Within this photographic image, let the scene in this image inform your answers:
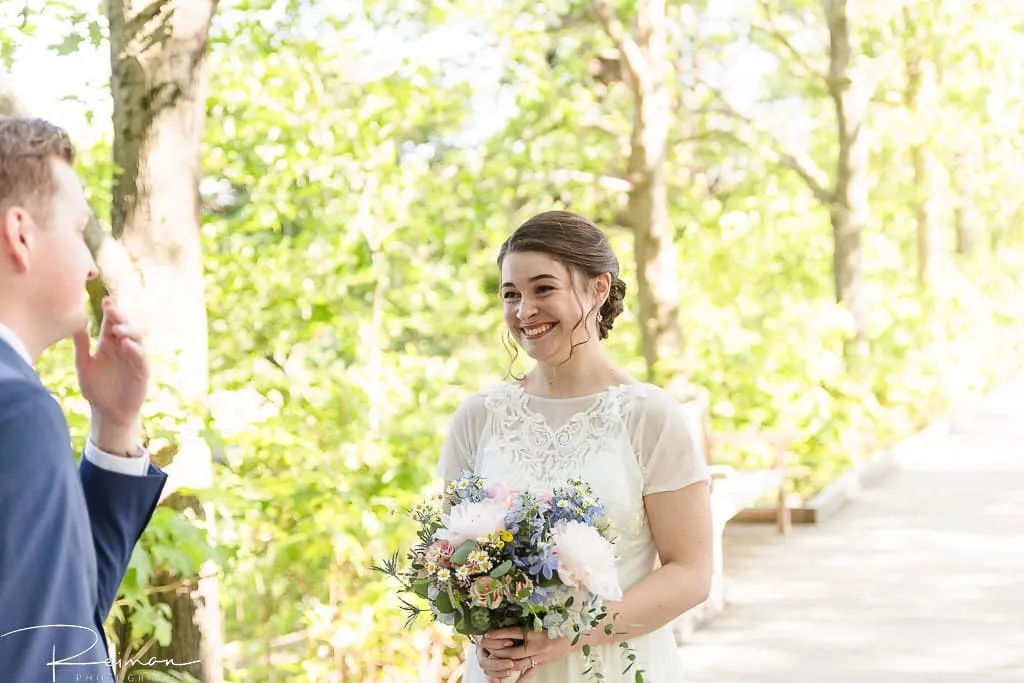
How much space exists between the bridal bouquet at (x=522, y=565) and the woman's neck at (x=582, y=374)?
501mm

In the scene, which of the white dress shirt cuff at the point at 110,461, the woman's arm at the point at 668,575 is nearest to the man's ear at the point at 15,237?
the white dress shirt cuff at the point at 110,461

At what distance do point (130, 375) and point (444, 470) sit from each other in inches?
63.0

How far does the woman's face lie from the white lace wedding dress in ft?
0.52

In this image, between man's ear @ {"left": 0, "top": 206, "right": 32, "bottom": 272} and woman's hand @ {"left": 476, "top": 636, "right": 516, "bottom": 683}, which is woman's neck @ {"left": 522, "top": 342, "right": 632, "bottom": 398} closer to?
woman's hand @ {"left": 476, "top": 636, "right": 516, "bottom": 683}

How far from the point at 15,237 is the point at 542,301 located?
1618mm

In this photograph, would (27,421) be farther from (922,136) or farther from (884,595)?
(922,136)

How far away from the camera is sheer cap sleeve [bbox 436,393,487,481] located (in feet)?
10.1

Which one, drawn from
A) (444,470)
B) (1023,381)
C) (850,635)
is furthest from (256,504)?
(1023,381)

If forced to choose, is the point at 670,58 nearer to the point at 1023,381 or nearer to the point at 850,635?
the point at 850,635

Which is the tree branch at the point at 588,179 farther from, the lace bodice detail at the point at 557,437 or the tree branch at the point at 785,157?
the lace bodice detail at the point at 557,437

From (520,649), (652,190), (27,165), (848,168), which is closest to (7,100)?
(520,649)

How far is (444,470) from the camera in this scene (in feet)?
10.2

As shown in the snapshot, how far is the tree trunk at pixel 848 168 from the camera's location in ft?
51.2

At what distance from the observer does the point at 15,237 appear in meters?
1.34
